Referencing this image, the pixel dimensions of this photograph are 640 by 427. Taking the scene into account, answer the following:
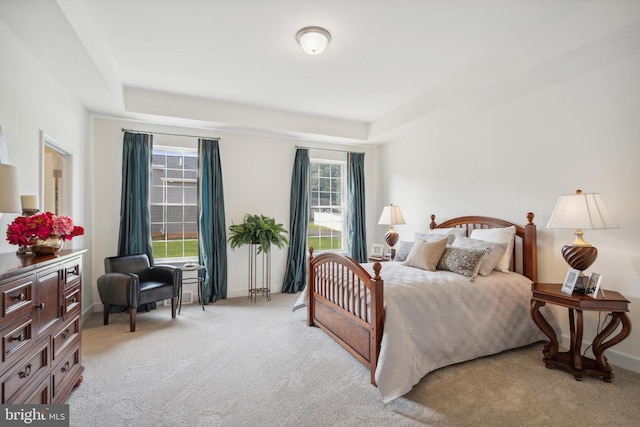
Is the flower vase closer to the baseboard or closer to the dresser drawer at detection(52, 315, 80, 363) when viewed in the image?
the dresser drawer at detection(52, 315, 80, 363)

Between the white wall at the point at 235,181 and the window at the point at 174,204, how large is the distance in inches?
10.5

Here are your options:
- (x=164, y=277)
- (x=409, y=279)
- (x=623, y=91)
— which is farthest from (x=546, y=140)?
(x=164, y=277)

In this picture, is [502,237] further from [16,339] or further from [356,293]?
[16,339]

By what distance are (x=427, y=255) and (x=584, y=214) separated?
1337mm

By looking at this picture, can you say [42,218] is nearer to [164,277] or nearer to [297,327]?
[164,277]

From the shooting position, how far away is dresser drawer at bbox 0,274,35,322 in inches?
58.5

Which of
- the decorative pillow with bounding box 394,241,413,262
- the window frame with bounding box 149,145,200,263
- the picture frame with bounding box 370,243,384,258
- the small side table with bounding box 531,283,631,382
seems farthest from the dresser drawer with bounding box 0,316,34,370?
the picture frame with bounding box 370,243,384,258

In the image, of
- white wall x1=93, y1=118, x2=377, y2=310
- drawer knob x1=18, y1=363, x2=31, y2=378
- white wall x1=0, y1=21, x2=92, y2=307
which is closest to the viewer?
drawer knob x1=18, y1=363, x2=31, y2=378

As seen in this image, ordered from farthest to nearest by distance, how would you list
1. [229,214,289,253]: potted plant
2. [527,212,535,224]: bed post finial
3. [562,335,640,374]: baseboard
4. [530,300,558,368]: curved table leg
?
[229,214,289,253]: potted plant
[527,212,535,224]: bed post finial
[530,300,558,368]: curved table leg
[562,335,640,374]: baseboard

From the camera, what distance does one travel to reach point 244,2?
2.34 meters

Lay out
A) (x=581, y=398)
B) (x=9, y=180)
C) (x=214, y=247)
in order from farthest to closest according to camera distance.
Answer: (x=214, y=247)
(x=581, y=398)
(x=9, y=180)

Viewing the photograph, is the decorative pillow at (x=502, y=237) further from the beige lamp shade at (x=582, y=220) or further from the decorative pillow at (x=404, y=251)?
the decorative pillow at (x=404, y=251)

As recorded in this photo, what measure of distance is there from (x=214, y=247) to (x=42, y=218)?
272 cm

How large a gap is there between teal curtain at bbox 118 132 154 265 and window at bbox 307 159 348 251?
98.9 inches
